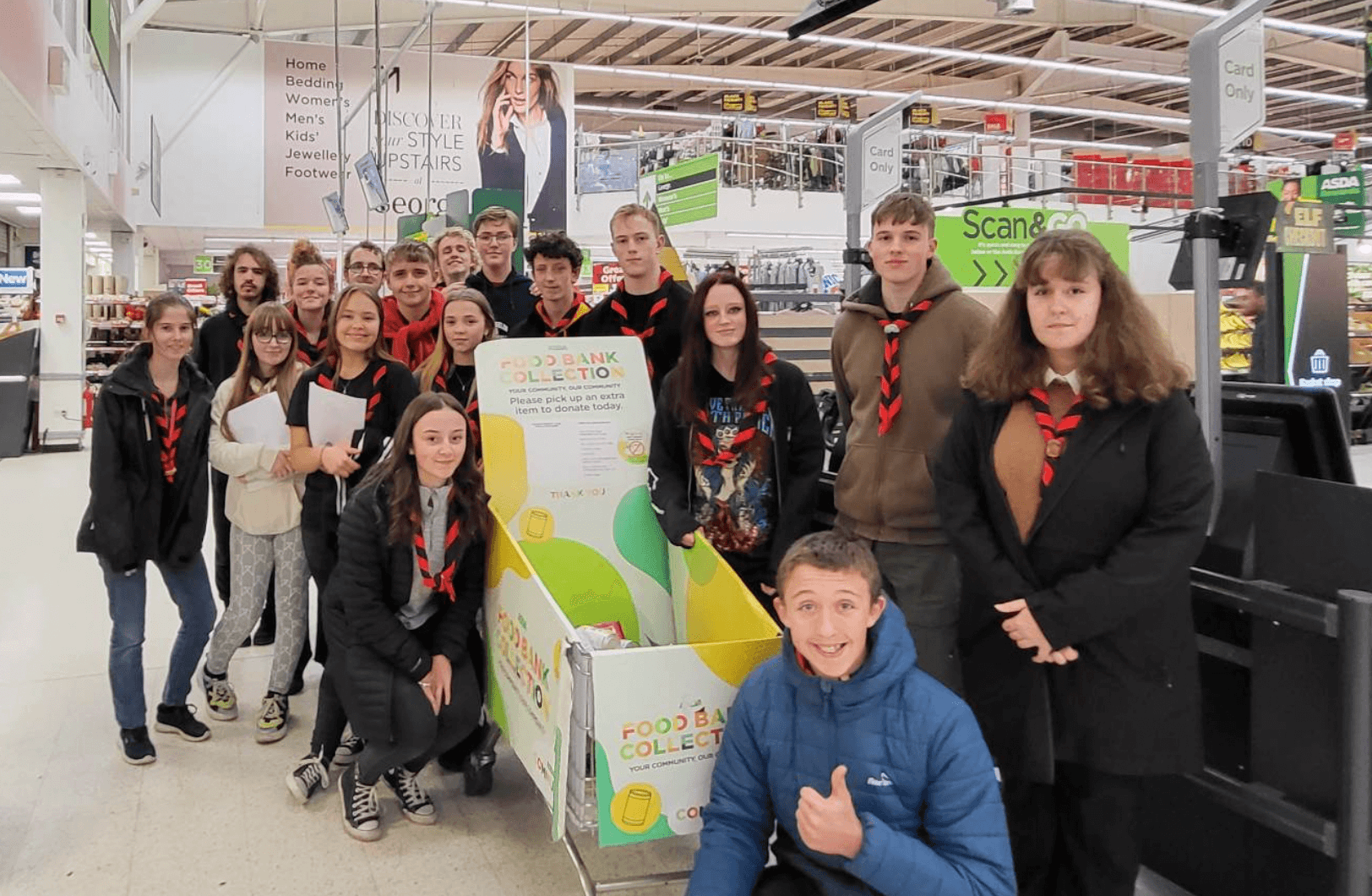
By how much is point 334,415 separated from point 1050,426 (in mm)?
2204

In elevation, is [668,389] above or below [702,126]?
below

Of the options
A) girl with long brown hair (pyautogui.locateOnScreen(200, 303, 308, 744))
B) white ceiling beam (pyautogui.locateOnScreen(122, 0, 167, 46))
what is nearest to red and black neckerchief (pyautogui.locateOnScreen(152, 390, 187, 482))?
girl with long brown hair (pyautogui.locateOnScreen(200, 303, 308, 744))

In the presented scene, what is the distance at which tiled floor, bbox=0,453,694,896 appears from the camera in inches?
109

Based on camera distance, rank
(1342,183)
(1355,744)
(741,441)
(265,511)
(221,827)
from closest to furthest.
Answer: (1355,744) → (741,441) → (221,827) → (265,511) → (1342,183)

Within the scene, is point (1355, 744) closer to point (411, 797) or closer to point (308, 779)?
point (411, 797)

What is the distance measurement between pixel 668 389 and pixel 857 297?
1.80 feet

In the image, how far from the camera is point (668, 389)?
9.68ft

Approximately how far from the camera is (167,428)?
11.2ft

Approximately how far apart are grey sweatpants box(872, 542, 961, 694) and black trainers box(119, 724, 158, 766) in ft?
8.00

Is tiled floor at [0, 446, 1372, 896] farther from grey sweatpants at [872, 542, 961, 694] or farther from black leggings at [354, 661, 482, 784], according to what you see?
grey sweatpants at [872, 542, 961, 694]

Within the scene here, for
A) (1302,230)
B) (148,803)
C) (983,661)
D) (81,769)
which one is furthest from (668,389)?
(1302,230)

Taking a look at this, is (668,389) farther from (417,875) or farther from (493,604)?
(417,875)

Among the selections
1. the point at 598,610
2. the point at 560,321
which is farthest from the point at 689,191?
the point at 598,610

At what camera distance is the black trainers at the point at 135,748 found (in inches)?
138
